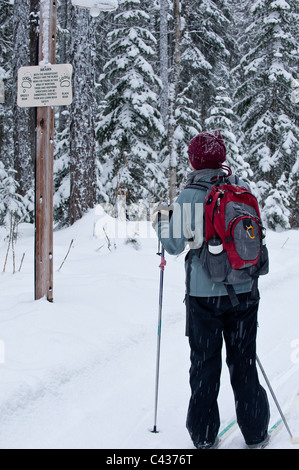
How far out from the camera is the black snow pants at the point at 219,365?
293 centimetres

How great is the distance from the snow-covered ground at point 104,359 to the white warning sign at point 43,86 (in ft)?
8.00

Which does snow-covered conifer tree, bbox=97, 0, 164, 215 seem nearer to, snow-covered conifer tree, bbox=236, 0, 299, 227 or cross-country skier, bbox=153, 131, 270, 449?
snow-covered conifer tree, bbox=236, 0, 299, 227

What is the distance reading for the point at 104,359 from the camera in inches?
182

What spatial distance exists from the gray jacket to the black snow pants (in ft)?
0.21

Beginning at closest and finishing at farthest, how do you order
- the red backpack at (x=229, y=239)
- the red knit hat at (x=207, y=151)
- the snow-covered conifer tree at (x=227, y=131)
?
the red backpack at (x=229, y=239)
the red knit hat at (x=207, y=151)
the snow-covered conifer tree at (x=227, y=131)

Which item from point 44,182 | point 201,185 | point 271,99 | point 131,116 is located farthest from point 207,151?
point 271,99

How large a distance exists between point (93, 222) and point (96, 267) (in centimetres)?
258

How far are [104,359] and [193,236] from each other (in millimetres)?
2276

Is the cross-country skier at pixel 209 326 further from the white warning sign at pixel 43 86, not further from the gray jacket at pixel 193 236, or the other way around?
the white warning sign at pixel 43 86

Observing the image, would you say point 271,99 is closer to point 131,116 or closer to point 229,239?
point 131,116

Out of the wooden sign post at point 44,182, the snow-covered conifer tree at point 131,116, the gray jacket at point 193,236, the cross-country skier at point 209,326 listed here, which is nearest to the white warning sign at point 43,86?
the wooden sign post at point 44,182

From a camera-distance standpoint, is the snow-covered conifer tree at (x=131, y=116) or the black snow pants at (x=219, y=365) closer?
the black snow pants at (x=219, y=365)

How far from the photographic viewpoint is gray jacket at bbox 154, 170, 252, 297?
9.51 ft
